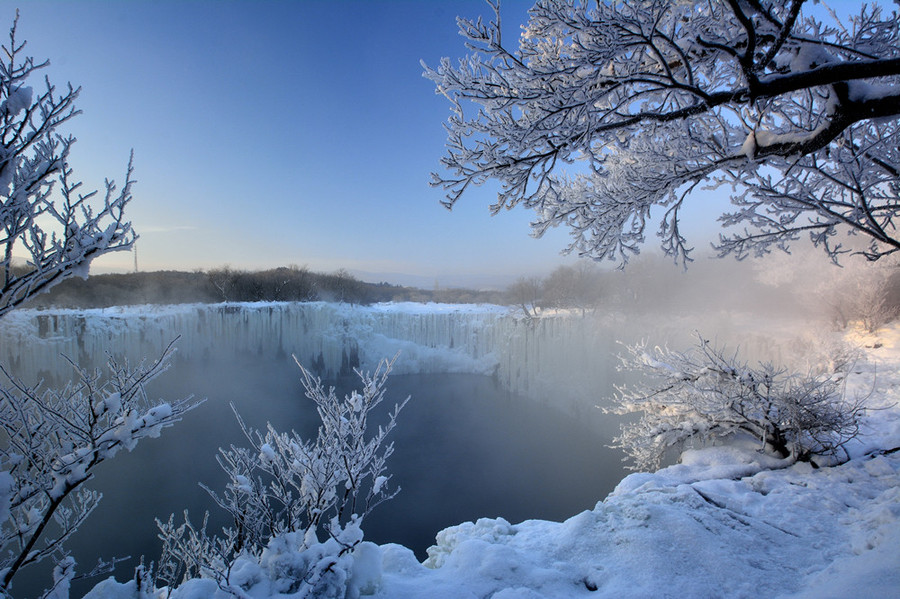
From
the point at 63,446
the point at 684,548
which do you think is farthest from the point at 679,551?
the point at 63,446

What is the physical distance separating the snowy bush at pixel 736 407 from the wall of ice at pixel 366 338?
11894mm

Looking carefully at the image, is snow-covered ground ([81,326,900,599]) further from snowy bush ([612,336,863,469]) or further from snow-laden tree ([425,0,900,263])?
snow-laden tree ([425,0,900,263])

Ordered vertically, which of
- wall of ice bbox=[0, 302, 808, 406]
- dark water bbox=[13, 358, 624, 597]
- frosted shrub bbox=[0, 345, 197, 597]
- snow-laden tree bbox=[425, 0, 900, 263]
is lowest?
dark water bbox=[13, 358, 624, 597]

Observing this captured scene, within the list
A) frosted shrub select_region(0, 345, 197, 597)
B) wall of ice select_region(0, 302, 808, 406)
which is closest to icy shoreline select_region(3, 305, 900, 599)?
frosted shrub select_region(0, 345, 197, 597)

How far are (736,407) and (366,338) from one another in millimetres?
18906

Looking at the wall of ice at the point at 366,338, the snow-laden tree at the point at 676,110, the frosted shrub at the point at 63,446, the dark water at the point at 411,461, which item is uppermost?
the snow-laden tree at the point at 676,110

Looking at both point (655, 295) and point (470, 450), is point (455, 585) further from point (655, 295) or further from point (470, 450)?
point (655, 295)

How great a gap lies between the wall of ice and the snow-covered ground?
14.3 metres

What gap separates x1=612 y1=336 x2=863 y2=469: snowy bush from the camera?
4.05 m

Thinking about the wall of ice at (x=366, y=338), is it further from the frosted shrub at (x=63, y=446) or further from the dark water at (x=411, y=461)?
the frosted shrub at (x=63, y=446)

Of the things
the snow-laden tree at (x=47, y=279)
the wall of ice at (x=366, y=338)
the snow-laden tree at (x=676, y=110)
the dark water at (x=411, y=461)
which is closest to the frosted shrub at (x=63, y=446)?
the snow-laden tree at (x=47, y=279)

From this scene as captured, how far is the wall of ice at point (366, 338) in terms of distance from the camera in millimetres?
12711

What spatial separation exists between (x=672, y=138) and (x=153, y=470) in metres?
15.5

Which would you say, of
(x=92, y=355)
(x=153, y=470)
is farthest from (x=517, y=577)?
(x=92, y=355)
